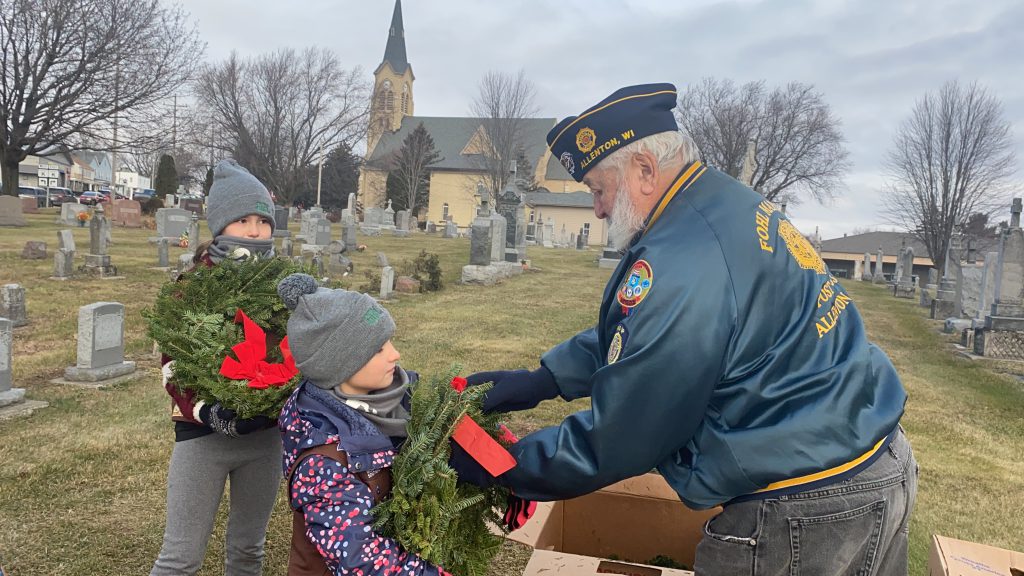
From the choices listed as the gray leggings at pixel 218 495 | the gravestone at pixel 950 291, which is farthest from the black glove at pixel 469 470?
the gravestone at pixel 950 291

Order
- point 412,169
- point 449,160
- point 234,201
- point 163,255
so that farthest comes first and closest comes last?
1. point 449,160
2. point 412,169
3. point 163,255
4. point 234,201

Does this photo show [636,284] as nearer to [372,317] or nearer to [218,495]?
[372,317]

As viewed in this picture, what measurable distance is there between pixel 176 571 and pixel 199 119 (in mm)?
42818

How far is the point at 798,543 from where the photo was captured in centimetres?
176

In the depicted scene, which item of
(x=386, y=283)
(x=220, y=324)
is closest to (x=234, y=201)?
(x=220, y=324)

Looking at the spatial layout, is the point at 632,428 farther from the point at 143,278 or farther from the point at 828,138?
the point at 828,138

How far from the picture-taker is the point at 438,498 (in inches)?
69.3

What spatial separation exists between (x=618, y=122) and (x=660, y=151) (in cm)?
16

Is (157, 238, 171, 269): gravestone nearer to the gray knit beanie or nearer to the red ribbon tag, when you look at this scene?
the gray knit beanie

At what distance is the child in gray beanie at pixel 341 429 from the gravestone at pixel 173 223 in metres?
21.4

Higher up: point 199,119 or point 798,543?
point 199,119

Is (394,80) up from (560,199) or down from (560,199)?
up

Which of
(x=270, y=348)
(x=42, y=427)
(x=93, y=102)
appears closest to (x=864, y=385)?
(x=270, y=348)

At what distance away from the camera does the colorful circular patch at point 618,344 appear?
1.78 meters
